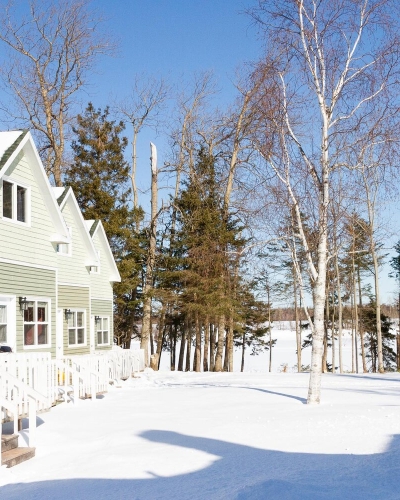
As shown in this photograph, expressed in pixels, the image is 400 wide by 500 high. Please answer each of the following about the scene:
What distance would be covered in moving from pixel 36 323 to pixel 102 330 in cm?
893

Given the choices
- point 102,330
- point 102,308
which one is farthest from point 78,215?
point 102,330

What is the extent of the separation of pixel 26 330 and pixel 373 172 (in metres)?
9.17

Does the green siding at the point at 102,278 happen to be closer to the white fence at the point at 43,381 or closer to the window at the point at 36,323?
the white fence at the point at 43,381

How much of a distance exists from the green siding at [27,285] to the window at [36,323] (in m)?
0.16

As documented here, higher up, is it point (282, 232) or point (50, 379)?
point (282, 232)

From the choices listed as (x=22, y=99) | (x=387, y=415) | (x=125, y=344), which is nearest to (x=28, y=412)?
(x=387, y=415)

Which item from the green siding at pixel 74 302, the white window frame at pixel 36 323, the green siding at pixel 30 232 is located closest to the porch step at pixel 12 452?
the green siding at pixel 30 232

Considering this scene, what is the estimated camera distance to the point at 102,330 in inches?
952

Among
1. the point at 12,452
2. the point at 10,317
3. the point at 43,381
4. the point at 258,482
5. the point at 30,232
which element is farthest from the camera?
→ the point at 30,232

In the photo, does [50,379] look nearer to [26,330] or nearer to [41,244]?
[26,330]

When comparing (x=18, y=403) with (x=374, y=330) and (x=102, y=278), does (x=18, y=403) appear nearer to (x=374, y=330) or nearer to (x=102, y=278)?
(x=102, y=278)

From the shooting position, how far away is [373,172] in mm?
13000

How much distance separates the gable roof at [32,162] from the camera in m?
14.0

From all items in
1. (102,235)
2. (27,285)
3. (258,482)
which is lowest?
(258,482)
